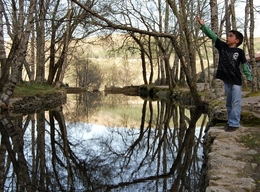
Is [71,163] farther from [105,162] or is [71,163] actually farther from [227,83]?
[227,83]

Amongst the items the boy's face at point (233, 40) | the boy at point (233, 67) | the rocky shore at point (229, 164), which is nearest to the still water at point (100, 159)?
the rocky shore at point (229, 164)

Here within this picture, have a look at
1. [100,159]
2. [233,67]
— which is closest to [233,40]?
[233,67]

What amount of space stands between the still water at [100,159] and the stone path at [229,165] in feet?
1.62

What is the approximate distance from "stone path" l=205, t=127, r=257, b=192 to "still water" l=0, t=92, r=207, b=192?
0.49 meters

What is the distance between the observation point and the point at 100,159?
6199 mm

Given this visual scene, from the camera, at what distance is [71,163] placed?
583 cm

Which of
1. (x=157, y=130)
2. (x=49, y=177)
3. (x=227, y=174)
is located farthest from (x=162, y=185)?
(x=157, y=130)

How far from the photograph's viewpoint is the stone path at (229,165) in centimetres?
329

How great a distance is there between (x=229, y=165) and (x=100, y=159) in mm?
2886

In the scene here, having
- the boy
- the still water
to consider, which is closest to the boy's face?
the boy

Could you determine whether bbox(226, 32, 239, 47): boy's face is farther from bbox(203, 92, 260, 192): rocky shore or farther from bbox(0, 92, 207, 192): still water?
bbox(0, 92, 207, 192): still water

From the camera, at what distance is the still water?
4551mm

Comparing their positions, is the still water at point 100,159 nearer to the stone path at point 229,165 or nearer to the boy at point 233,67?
the stone path at point 229,165

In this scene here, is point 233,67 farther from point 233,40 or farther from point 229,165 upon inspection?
point 229,165
